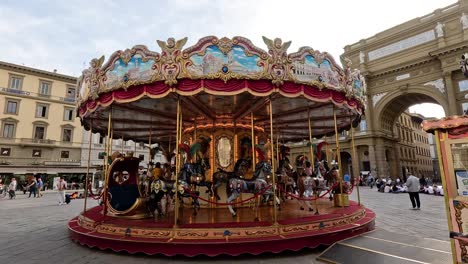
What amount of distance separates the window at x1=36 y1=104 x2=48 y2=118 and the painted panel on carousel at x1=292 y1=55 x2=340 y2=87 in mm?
35967

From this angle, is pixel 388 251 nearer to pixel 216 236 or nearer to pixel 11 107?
pixel 216 236

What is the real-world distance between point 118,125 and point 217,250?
828cm

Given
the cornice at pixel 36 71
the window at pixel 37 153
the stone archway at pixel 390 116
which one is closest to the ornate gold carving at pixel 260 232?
the stone archway at pixel 390 116

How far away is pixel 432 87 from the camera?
27.9 metres

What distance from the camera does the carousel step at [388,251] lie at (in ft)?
13.8

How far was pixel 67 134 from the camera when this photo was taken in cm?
3278

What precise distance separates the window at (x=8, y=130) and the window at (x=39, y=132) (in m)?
2.01

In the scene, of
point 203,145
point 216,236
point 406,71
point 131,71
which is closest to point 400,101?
point 406,71

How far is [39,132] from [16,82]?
251 inches

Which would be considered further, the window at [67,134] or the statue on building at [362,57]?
the statue on building at [362,57]

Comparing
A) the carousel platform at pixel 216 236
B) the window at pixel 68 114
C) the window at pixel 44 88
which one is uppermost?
the window at pixel 44 88

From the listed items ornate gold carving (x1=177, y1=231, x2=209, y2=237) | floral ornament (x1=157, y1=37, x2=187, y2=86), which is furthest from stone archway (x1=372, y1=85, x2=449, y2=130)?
ornate gold carving (x1=177, y1=231, x2=209, y2=237)

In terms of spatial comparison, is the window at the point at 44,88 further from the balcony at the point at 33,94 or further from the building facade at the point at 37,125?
the balcony at the point at 33,94

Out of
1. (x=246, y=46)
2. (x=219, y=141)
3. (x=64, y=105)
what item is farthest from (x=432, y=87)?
(x=64, y=105)
